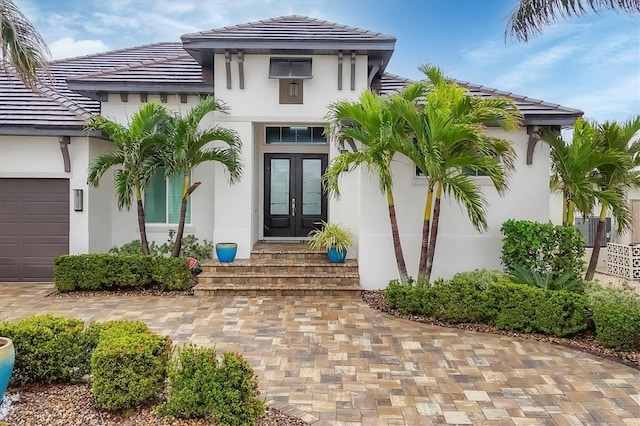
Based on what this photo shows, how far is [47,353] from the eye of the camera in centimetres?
477

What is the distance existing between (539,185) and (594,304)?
3992 mm

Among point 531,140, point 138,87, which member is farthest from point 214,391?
point 138,87

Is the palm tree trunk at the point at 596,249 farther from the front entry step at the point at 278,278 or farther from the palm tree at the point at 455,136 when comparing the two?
the front entry step at the point at 278,278

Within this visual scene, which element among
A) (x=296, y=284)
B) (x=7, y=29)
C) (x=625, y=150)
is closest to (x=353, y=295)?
(x=296, y=284)

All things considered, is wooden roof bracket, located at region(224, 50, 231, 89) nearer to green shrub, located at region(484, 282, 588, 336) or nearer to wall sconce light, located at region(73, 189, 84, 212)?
wall sconce light, located at region(73, 189, 84, 212)

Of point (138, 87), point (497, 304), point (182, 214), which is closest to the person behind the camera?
point (497, 304)

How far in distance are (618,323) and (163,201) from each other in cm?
997

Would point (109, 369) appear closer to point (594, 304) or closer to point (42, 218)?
point (594, 304)

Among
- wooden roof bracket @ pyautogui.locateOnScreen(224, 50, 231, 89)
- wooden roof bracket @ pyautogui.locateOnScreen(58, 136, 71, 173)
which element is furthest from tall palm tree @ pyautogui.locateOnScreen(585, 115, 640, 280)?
wooden roof bracket @ pyautogui.locateOnScreen(58, 136, 71, 173)

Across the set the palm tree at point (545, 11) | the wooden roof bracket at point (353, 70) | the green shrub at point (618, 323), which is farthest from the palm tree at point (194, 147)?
the green shrub at point (618, 323)

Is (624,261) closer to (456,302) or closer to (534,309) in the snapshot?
(534,309)

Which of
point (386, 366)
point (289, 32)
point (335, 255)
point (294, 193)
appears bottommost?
point (386, 366)

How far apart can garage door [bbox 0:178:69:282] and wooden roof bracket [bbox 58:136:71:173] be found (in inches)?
13.9

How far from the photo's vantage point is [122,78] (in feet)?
37.9
